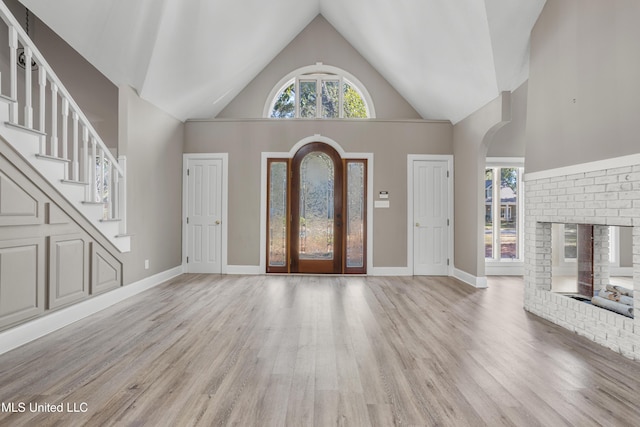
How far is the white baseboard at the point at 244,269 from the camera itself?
600 centimetres

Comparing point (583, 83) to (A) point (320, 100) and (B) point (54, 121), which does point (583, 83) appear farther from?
(B) point (54, 121)

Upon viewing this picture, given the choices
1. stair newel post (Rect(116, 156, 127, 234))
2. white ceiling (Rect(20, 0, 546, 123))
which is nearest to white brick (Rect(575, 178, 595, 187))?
white ceiling (Rect(20, 0, 546, 123))

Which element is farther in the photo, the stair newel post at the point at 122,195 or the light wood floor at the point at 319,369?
the stair newel post at the point at 122,195

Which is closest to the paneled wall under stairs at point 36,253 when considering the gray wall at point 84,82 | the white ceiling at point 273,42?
the white ceiling at point 273,42

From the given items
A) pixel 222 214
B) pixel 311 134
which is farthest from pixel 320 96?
pixel 222 214

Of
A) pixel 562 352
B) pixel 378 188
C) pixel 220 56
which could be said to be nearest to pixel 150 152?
pixel 220 56

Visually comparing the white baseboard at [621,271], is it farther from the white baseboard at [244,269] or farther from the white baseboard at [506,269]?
the white baseboard at [244,269]

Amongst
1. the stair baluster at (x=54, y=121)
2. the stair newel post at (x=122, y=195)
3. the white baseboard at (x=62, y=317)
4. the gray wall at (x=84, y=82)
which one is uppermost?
the gray wall at (x=84, y=82)

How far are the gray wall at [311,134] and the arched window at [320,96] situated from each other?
0.35 m

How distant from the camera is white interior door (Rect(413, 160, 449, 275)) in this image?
601 cm

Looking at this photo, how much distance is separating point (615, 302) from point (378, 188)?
362cm

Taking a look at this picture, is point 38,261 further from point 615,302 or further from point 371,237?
point 615,302

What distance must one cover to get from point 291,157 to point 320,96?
1324 millimetres

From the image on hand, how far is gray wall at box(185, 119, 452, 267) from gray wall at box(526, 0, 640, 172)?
7.33 feet
